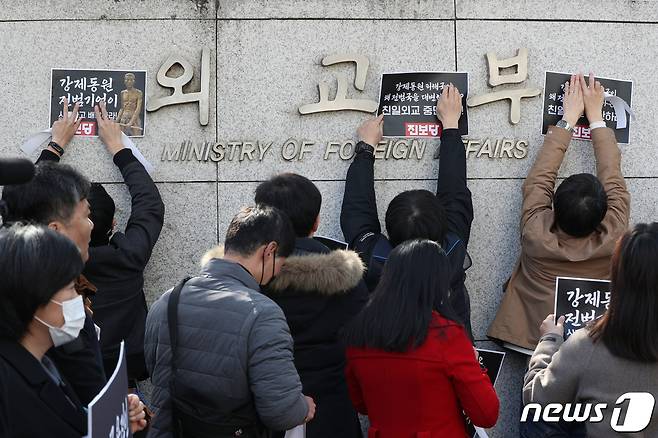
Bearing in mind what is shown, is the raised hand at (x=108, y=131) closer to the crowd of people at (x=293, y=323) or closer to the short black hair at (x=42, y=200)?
the crowd of people at (x=293, y=323)

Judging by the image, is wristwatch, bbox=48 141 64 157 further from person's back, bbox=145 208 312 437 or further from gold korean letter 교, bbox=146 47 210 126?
person's back, bbox=145 208 312 437

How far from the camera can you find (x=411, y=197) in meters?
3.98

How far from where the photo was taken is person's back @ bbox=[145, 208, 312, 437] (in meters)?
2.95

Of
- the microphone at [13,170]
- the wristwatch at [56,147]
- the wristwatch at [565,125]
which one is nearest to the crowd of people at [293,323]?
the microphone at [13,170]

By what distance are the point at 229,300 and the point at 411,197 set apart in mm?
1292

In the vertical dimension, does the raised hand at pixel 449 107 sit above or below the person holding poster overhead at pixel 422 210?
above

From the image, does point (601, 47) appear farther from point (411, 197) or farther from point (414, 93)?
point (411, 197)

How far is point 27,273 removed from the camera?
7.41 feet

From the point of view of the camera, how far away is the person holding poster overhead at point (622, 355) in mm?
2785

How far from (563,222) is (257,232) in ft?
6.09

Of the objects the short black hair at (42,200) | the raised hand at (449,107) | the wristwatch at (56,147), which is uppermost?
the raised hand at (449,107)

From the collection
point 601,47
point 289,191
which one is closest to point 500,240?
point 601,47

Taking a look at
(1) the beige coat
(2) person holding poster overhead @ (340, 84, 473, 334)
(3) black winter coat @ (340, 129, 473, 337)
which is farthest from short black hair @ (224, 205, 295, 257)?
(1) the beige coat

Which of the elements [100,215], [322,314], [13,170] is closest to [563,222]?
[322,314]
